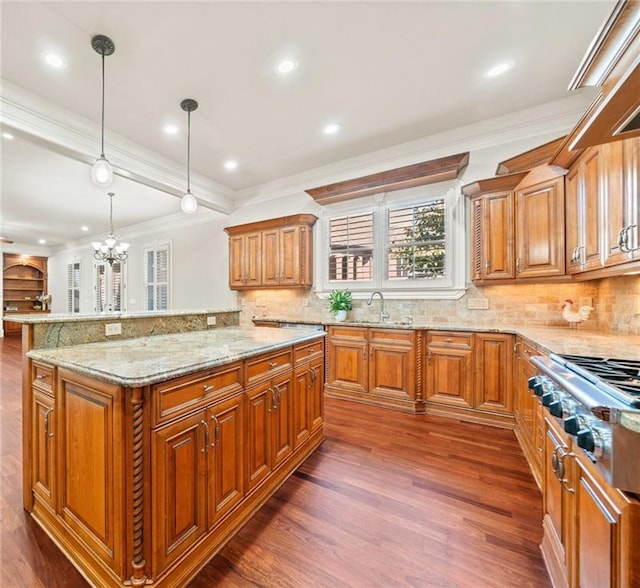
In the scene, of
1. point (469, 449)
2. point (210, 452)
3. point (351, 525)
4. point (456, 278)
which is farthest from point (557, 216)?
point (210, 452)

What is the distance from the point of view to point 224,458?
60.0 inches

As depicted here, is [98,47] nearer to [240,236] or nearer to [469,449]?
[240,236]

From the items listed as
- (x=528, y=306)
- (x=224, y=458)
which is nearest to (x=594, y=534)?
(x=224, y=458)

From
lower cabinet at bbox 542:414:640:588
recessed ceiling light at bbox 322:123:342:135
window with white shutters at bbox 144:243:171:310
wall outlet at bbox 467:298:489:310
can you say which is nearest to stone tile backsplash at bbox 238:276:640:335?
wall outlet at bbox 467:298:489:310

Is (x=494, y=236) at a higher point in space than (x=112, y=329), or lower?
higher

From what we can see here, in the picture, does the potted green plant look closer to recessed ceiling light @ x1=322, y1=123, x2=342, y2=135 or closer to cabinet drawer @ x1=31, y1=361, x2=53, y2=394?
recessed ceiling light @ x1=322, y1=123, x2=342, y2=135

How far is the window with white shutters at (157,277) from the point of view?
6.64m

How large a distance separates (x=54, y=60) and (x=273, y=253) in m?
2.94

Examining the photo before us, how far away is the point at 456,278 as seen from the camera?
352cm

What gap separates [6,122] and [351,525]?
4246mm

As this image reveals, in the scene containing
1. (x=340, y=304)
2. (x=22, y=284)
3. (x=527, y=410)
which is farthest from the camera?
(x=22, y=284)

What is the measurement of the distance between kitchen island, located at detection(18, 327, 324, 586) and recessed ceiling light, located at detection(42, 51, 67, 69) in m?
2.31

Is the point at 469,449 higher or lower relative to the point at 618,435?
lower

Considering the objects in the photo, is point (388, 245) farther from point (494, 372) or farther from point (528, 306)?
point (494, 372)
